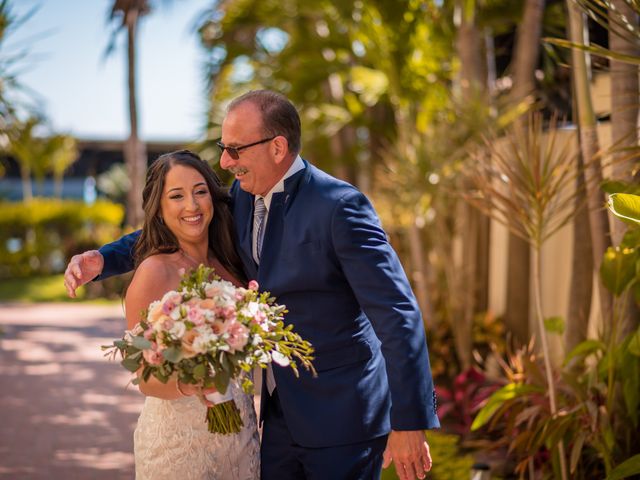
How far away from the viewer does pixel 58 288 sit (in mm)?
19656

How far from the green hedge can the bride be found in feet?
60.7

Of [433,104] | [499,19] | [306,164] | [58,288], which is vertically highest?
[499,19]

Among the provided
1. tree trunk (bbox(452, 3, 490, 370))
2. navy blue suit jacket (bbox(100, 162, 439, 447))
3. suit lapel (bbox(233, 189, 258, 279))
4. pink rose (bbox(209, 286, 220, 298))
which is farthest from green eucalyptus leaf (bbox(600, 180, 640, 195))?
tree trunk (bbox(452, 3, 490, 370))

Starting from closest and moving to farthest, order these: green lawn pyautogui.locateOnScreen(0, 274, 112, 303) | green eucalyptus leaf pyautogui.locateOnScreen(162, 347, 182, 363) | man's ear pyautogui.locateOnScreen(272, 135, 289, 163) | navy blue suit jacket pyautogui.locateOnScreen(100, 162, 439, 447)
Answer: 1. green eucalyptus leaf pyautogui.locateOnScreen(162, 347, 182, 363)
2. navy blue suit jacket pyautogui.locateOnScreen(100, 162, 439, 447)
3. man's ear pyautogui.locateOnScreen(272, 135, 289, 163)
4. green lawn pyautogui.locateOnScreen(0, 274, 112, 303)

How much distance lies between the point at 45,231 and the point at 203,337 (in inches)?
817

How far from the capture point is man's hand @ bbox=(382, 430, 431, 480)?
105 inches

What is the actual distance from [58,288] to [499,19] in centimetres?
1450

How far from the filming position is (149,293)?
296 cm

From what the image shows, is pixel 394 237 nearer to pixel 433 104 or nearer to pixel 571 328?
pixel 433 104

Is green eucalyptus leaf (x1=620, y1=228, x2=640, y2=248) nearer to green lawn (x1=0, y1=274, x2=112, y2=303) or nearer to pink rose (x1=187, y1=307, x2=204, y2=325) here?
pink rose (x1=187, y1=307, x2=204, y2=325)

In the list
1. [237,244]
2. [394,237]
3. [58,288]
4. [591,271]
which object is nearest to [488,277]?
[394,237]

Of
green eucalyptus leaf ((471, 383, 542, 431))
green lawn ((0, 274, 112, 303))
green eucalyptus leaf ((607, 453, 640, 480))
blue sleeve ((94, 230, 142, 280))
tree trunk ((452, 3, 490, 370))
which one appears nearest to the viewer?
green eucalyptus leaf ((607, 453, 640, 480))

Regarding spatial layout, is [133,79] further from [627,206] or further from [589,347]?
[627,206]

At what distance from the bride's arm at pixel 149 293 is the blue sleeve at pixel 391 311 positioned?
0.65m
